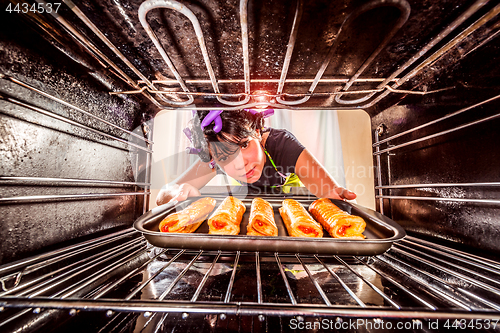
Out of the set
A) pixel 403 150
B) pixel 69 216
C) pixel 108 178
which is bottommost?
pixel 69 216

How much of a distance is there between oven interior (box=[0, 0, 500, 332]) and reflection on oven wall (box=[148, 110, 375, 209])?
2.76 metres

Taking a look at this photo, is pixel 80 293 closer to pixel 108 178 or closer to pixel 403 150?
pixel 108 178

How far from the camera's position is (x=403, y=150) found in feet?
3.77

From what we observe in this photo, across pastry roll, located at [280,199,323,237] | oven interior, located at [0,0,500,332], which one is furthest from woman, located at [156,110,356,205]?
oven interior, located at [0,0,500,332]

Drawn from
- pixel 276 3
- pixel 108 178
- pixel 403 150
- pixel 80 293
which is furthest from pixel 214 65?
pixel 403 150

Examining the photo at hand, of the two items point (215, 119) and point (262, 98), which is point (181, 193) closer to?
point (215, 119)

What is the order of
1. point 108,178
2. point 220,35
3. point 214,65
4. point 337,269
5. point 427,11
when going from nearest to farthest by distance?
1. point 427,11
2. point 220,35
3. point 214,65
4. point 337,269
5. point 108,178

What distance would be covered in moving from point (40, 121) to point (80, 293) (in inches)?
26.5

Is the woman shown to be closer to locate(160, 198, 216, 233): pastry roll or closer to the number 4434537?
locate(160, 198, 216, 233): pastry roll

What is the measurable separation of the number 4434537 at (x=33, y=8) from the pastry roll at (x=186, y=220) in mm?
963

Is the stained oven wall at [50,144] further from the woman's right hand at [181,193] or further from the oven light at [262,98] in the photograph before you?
the oven light at [262,98]

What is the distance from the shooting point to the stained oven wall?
646 millimetres

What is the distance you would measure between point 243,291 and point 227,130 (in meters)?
1.30

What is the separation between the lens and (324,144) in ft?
13.3
